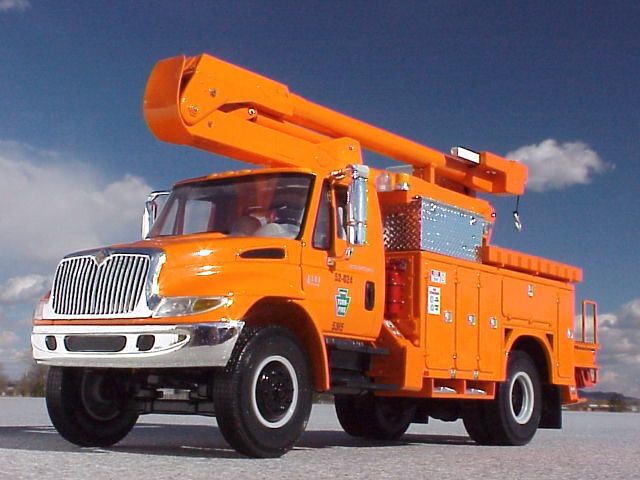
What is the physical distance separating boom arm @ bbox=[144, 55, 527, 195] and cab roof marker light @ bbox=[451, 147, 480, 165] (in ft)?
2.63

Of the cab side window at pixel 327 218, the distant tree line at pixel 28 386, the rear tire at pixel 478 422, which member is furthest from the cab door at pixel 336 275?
the distant tree line at pixel 28 386

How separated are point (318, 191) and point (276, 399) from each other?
220 cm

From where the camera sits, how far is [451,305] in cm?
1205

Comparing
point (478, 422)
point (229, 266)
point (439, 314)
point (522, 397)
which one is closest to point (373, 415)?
point (478, 422)

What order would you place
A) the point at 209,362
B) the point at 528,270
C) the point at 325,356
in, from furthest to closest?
the point at 528,270 < the point at 325,356 < the point at 209,362

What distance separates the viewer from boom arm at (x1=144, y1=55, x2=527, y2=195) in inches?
401

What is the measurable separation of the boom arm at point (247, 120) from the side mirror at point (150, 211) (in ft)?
3.62

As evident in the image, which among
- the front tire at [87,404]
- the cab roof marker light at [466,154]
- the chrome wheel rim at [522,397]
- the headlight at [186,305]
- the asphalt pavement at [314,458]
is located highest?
the cab roof marker light at [466,154]

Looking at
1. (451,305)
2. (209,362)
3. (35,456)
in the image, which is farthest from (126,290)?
(451,305)

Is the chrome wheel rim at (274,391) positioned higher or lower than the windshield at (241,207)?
lower

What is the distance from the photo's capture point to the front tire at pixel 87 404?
10148 mm

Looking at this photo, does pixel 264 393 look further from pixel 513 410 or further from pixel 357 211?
pixel 513 410

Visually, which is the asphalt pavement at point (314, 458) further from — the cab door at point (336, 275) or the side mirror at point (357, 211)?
the side mirror at point (357, 211)

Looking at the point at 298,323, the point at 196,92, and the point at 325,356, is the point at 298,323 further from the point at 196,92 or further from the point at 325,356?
the point at 196,92
